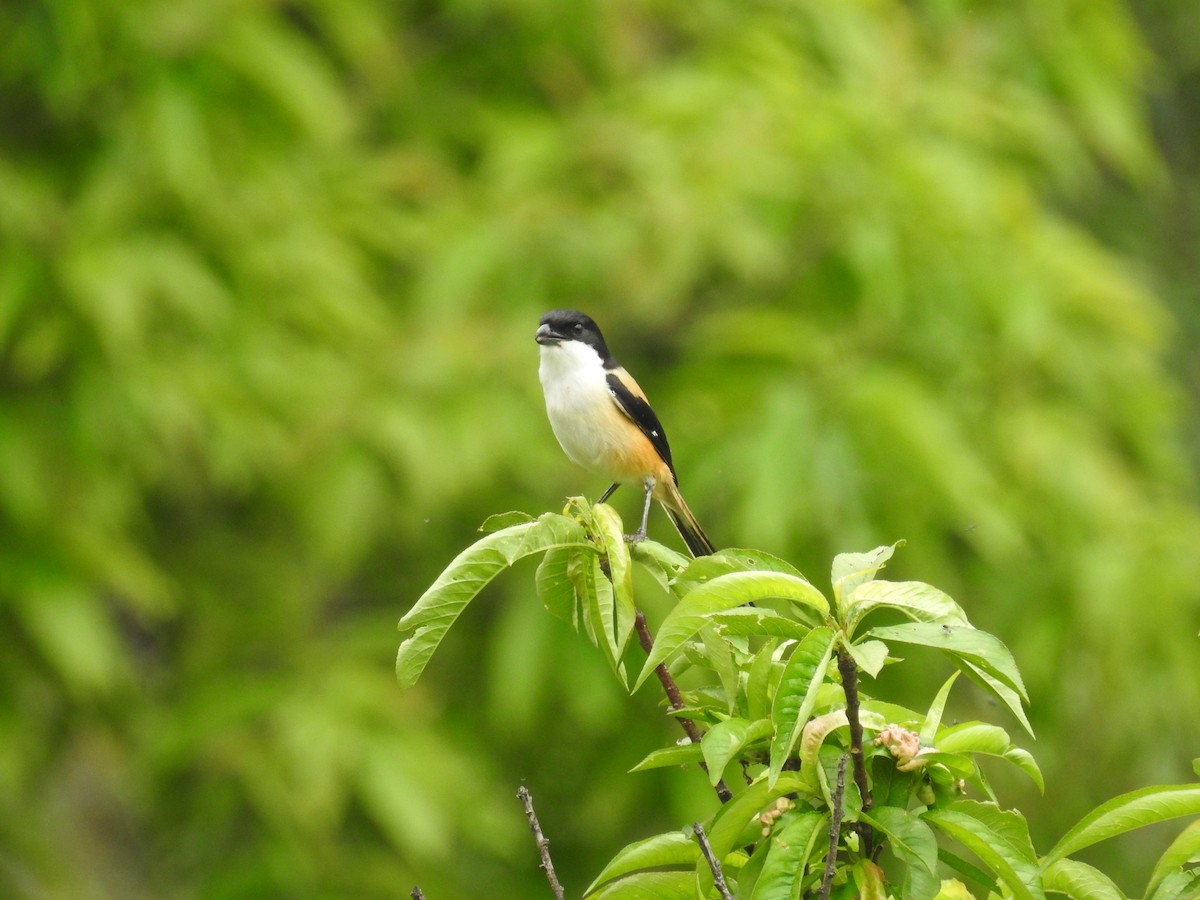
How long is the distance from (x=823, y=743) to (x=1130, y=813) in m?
0.43

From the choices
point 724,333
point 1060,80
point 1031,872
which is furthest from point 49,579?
point 1060,80

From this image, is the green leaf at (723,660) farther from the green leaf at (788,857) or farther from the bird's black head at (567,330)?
the bird's black head at (567,330)

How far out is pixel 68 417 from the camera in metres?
6.16

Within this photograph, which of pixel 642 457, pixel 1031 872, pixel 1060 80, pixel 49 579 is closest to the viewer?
pixel 1031 872

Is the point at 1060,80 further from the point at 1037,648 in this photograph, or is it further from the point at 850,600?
the point at 850,600

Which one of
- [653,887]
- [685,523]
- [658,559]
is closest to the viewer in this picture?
[653,887]

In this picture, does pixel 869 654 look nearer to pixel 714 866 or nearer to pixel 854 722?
pixel 854 722

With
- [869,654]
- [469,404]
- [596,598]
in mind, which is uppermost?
[869,654]

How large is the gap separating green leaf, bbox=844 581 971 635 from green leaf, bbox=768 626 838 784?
0.26ft

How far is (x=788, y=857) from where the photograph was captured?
1915 millimetres

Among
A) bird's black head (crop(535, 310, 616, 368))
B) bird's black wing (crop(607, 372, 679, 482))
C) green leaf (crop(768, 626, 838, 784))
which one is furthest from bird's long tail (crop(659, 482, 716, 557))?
green leaf (crop(768, 626, 838, 784))

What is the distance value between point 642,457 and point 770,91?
2.80m

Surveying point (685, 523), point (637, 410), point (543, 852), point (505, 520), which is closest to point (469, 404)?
point (685, 523)

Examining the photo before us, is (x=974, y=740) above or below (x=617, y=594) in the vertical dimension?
below
